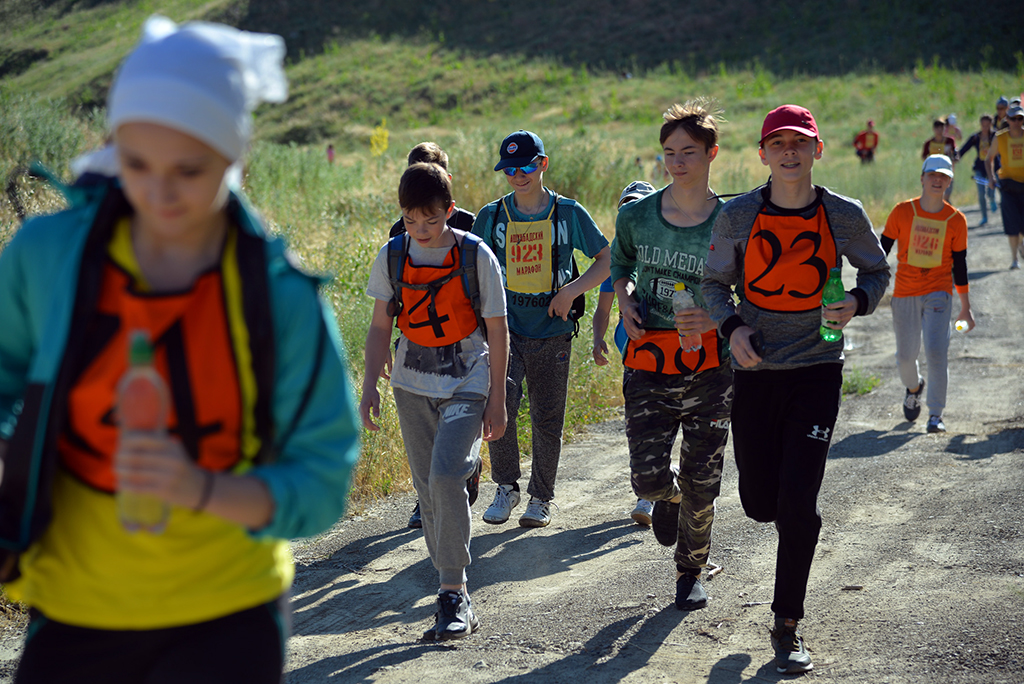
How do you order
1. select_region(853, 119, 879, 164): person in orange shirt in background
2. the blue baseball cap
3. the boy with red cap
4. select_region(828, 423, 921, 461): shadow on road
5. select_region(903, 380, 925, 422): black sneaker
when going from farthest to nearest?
1. select_region(853, 119, 879, 164): person in orange shirt in background
2. select_region(903, 380, 925, 422): black sneaker
3. select_region(828, 423, 921, 461): shadow on road
4. the blue baseball cap
5. the boy with red cap

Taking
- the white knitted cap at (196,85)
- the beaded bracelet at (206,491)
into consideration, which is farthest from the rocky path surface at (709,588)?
the white knitted cap at (196,85)

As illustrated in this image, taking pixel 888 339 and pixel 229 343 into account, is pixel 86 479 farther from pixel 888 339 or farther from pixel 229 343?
pixel 888 339

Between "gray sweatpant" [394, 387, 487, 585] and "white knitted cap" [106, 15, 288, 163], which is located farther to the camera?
"gray sweatpant" [394, 387, 487, 585]

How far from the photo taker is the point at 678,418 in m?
4.76

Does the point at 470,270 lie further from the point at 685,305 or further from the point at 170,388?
the point at 170,388

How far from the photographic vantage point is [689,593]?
15.5 feet

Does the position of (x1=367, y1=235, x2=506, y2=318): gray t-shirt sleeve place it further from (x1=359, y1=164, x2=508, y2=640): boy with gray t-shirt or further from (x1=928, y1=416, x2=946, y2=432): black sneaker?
(x1=928, y1=416, x2=946, y2=432): black sneaker

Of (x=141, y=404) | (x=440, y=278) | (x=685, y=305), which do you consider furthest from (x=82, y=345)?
(x=685, y=305)

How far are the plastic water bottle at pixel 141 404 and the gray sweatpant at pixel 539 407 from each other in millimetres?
4530

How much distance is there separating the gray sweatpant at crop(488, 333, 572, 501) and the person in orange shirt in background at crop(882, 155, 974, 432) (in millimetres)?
3007

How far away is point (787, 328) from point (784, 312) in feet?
0.22

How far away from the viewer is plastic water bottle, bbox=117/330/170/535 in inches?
60.2

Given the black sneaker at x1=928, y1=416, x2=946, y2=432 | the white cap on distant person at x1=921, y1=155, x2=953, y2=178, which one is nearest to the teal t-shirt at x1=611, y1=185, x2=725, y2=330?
the white cap on distant person at x1=921, y1=155, x2=953, y2=178

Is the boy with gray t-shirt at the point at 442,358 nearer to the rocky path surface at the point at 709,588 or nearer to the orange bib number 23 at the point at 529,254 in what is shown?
the rocky path surface at the point at 709,588
